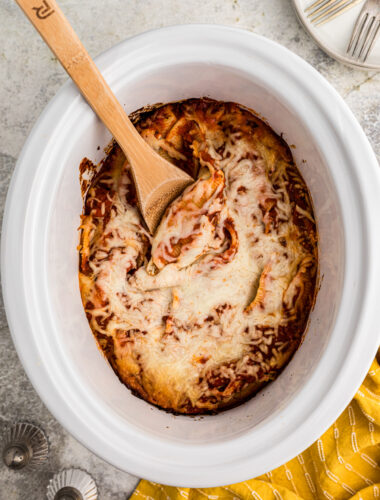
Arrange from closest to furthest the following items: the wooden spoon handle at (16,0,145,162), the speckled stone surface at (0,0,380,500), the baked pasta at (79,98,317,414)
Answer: the wooden spoon handle at (16,0,145,162) < the baked pasta at (79,98,317,414) < the speckled stone surface at (0,0,380,500)

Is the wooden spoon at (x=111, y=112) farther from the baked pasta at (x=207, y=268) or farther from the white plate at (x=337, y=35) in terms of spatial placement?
the white plate at (x=337, y=35)

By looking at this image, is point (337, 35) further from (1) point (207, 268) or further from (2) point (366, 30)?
(1) point (207, 268)

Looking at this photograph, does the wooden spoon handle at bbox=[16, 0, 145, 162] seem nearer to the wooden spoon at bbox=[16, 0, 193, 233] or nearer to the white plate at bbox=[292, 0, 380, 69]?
the wooden spoon at bbox=[16, 0, 193, 233]

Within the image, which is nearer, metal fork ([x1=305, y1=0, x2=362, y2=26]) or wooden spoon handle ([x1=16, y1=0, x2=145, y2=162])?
wooden spoon handle ([x1=16, y1=0, x2=145, y2=162])

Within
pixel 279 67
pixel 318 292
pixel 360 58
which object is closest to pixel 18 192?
pixel 279 67

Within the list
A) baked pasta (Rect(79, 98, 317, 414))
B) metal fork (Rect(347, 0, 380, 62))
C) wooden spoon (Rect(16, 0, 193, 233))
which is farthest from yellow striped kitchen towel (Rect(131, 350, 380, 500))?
metal fork (Rect(347, 0, 380, 62))

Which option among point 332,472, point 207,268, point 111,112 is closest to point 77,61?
point 111,112

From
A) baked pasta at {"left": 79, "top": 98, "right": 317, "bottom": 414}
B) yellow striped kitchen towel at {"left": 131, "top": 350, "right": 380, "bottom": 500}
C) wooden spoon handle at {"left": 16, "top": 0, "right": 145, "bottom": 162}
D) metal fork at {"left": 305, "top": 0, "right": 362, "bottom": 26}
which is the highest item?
wooden spoon handle at {"left": 16, "top": 0, "right": 145, "bottom": 162}

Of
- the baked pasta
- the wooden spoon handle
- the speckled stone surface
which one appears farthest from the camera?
the speckled stone surface
